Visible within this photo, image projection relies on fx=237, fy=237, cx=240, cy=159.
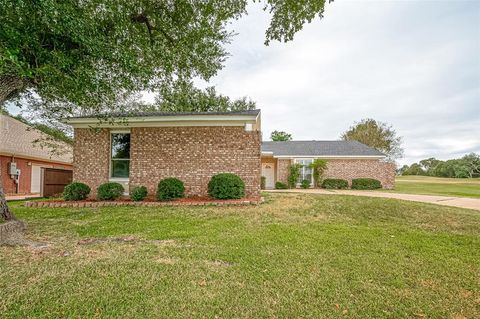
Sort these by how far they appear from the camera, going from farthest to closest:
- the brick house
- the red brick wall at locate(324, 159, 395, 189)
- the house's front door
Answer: the house's front door → the red brick wall at locate(324, 159, 395, 189) → the brick house

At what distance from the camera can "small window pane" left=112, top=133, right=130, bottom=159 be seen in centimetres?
1016

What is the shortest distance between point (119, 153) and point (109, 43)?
5.79 metres

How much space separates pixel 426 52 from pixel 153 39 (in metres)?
12.7

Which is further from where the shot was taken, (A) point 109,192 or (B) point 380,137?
(B) point 380,137

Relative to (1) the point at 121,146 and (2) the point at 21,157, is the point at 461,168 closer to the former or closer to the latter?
(1) the point at 121,146

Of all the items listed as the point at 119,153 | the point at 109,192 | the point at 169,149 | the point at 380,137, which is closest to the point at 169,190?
the point at 169,149

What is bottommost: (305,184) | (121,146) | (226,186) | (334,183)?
(305,184)

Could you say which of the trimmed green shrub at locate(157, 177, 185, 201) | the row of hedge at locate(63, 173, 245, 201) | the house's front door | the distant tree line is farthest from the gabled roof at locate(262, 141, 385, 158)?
the distant tree line

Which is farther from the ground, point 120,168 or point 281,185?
point 120,168

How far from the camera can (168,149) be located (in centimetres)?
983

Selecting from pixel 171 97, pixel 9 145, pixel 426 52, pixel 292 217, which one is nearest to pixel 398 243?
pixel 292 217

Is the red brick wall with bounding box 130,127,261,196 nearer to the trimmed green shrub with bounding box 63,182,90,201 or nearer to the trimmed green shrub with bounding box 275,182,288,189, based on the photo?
the trimmed green shrub with bounding box 63,182,90,201

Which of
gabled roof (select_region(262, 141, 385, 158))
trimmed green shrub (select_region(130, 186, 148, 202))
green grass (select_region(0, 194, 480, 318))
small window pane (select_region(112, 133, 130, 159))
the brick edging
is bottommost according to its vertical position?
green grass (select_region(0, 194, 480, 318))

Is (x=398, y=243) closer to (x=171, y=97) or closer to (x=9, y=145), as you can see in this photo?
(x=171, y=97)
